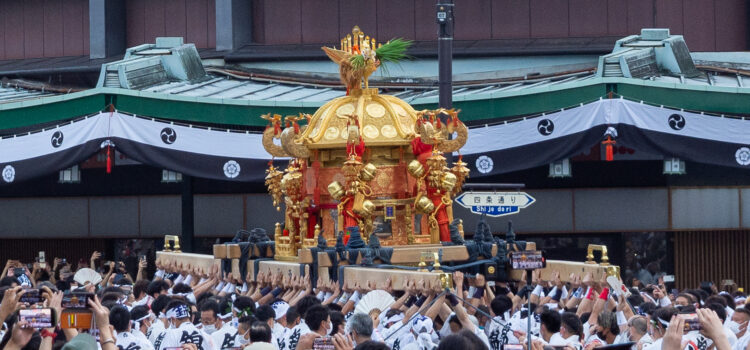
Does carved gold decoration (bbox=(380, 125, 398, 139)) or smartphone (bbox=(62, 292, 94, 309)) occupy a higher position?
carved gold decoration (bbox=(380, 125, 398, 139))

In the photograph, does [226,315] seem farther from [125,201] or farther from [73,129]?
[125,201]

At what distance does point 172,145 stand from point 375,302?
1299cm

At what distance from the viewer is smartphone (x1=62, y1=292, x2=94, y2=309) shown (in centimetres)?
832

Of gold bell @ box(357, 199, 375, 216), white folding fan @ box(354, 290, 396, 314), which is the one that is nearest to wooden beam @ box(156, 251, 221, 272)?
gold bell @ box(357, 199, 375, 216)

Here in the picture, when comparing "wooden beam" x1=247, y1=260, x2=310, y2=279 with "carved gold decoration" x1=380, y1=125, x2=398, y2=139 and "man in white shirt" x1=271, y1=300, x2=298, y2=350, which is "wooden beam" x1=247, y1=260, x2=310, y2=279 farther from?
"man in white shirt" x1=271, y1=300, x2=298, y2=350

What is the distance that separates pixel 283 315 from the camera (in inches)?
523

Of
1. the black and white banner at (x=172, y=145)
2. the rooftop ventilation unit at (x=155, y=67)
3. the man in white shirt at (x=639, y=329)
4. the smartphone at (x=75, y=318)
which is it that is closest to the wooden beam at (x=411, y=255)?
the man in white shirt at (x=639, y=329)

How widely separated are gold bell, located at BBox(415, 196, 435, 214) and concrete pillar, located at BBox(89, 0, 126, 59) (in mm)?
16746

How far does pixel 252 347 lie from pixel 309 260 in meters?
7.12

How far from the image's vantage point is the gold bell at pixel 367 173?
17.2m

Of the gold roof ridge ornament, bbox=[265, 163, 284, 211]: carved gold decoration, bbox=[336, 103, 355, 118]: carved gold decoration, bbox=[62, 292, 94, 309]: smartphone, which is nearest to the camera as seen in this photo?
bbox=[62, 292, 94, 309]: smartphone

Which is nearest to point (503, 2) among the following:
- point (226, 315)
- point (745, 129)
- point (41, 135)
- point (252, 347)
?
point (745, 129)

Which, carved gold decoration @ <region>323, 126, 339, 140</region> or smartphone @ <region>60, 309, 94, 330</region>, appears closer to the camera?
smartphone @ <region>60, 309, 94, 330</region>

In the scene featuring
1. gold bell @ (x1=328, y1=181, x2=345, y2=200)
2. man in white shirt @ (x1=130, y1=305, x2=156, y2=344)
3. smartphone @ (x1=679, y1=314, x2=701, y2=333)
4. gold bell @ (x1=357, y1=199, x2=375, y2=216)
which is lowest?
man in white shirt @ (x1=130, y1=305, x2=156, y2=344)
